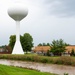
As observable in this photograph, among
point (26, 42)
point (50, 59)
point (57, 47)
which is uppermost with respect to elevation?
point (26, 42)

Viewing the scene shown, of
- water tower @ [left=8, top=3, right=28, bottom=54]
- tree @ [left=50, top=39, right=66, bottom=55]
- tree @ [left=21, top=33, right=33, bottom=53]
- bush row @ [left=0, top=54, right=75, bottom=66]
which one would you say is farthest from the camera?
tree @ [left=21, top=33, right=33, bottom=53]

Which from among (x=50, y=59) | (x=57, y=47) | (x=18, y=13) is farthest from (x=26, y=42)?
(x=50, y=59)

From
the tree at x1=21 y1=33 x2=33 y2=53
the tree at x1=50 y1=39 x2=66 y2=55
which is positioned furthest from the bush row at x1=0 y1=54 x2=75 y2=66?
the tree at x1=21 y1=33 x2=33 y2=53

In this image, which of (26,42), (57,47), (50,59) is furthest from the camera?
(26,42)

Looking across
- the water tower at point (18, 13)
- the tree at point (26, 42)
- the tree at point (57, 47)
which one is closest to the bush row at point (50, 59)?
the water tower at point (18, 13)

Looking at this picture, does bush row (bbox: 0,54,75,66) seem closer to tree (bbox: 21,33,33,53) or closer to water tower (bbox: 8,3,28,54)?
water tower (bbox: 8,3,28,54)

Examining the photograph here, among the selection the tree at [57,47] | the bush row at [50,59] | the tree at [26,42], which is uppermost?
the tree at [26,42]

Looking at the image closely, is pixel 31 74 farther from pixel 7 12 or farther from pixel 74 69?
pixel 7 12

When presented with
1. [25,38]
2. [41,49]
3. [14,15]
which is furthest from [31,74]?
[41,49]

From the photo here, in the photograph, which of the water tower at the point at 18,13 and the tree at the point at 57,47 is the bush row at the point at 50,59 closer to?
the water tower at the point at 18,13

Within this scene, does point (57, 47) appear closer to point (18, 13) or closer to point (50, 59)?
point (18, 13)

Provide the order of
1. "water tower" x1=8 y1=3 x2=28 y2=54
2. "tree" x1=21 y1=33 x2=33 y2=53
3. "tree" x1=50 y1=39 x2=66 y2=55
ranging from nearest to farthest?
"water tower" x1=8 y1=3 x2=28 y2=54, "tree" x1=50 y1=39 x2=66 y2=55, "tree" x1=21 y1=33 x2=33 y2=53

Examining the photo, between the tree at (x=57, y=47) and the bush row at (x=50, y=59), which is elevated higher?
the tree at (x=57, y=47)

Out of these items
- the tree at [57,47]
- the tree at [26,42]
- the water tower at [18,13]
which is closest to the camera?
the water tower at [18,13]
